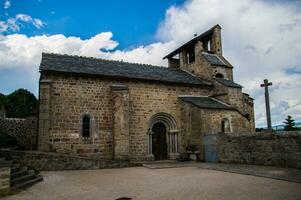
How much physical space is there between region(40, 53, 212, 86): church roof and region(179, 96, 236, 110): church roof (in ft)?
3.86

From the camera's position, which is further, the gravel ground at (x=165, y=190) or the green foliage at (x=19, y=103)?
the green foliage at (x=19, y=103)

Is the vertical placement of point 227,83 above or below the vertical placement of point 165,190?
above

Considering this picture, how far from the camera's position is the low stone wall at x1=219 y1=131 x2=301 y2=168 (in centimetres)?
1067

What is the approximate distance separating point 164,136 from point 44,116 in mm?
8287

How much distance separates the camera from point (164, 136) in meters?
17.8

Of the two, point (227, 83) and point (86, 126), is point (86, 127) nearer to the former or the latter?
point (86, 126)

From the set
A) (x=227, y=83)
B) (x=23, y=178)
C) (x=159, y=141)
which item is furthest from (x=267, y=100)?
(x=23, y=178)

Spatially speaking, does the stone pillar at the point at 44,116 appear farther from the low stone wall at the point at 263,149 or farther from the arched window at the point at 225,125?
the arched window at the point at 225,125

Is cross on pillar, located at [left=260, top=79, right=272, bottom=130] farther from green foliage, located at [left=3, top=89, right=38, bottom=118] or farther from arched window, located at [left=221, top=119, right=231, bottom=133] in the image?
green foliage, located at [left=3, top=89, right=38, bottom=118]

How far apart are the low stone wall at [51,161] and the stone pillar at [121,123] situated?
58.4 inches

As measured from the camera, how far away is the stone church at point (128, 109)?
47.5ft

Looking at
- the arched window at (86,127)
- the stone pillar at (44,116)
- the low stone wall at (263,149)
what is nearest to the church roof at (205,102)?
Result: the low stone wall at (263,149)

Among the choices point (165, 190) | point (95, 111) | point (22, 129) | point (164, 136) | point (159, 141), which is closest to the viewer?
point (165, 190)

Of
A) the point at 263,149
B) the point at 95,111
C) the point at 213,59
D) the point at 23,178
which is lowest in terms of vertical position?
the point at 23,178
